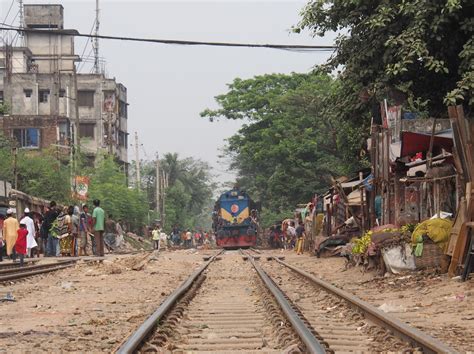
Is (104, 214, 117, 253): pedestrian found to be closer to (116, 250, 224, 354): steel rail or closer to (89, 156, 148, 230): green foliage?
(89, 156, 148, 230): green foliage

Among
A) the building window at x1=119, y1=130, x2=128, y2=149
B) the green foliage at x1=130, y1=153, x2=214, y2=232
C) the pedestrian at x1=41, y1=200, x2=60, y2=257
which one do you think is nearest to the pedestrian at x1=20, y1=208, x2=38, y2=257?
the pedestrian at x1=41, y1=200, x2=60, y2=257

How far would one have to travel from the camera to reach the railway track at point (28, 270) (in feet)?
57.3

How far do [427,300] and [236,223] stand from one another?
121 ft

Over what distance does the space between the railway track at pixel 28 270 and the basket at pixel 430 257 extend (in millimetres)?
8057

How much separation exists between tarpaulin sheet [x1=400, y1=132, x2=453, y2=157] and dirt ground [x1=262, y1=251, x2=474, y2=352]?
8.99ft

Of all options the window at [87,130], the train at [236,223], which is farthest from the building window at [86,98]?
the train at [236,223]

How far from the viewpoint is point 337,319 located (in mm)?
10219

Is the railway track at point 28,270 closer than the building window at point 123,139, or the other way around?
the railway track at point 28,270

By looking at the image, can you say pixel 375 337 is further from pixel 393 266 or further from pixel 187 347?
pixel 393 266

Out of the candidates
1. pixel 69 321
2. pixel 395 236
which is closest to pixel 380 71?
pixel 395 236

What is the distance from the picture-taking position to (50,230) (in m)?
27.8

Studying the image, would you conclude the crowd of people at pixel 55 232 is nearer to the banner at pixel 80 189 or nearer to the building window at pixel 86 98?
the banner at pixel 80 189

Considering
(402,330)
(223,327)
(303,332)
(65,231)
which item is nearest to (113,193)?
(65,231)

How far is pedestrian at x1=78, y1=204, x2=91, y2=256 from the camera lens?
28.1m
